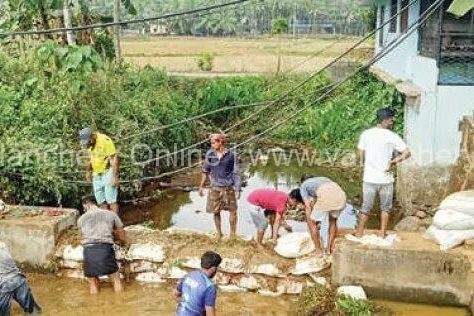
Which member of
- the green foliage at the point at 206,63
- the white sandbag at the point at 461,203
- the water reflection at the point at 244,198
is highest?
the green foliage at the point at 206,63

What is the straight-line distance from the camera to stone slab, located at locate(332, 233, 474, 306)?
706 centimetres

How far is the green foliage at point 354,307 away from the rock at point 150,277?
8.41ft

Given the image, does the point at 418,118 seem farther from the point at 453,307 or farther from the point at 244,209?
the point at 453,307

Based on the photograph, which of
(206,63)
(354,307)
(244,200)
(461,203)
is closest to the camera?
(354,307)

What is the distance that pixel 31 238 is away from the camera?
8359 mm

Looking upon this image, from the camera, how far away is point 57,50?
454 inches

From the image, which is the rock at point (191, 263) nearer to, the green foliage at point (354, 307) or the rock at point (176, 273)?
the rock at point (176, 273)

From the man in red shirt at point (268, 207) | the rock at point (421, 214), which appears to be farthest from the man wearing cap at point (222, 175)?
the rock at point (421, 214)

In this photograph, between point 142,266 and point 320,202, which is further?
point 142,266

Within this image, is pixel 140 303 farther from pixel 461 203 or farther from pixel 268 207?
pixel 461 203

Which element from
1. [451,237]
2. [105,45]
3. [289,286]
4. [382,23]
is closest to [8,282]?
[289,286]

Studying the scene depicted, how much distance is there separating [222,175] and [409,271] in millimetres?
2709

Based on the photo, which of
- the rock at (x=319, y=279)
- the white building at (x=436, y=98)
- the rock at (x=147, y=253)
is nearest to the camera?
the rock at (x=319, y=279)

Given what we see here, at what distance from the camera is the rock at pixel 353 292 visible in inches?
276
